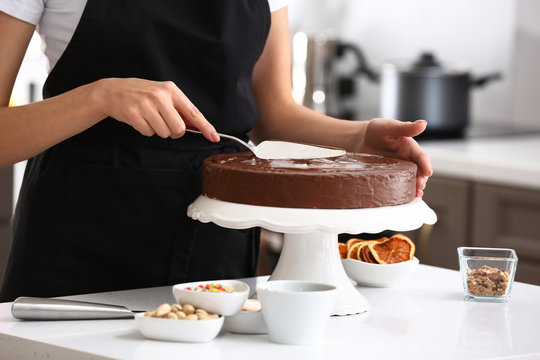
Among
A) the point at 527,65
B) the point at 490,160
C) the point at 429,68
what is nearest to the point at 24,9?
A: the point at 490,160

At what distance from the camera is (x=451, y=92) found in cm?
305

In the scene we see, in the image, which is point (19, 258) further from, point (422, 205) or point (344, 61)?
point (344, 61)

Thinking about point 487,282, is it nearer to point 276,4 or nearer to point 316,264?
point 316,264

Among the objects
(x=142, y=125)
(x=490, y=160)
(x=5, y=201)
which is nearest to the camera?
(x=142, y=125)

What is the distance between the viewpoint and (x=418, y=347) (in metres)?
1.08

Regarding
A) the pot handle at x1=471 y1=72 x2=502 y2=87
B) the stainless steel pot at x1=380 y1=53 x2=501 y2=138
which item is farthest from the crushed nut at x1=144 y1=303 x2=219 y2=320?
the pot handle at x1=471 y1=72 x2=502 y2=87

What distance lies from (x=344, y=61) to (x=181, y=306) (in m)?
2.81

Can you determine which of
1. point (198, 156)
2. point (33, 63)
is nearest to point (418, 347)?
point (198, 156)

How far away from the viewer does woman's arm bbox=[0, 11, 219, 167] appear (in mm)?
1160

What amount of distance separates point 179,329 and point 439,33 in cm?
260

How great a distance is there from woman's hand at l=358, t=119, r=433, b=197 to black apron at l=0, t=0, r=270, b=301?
0.22 metres

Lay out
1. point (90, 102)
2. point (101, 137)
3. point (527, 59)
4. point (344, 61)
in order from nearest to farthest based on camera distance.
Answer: point (90, 102), point (101, 137), point (527, 59), point (344, 61)

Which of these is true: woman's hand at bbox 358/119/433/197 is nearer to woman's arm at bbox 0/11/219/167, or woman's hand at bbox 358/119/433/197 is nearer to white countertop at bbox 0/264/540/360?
white countertop at bbox 0/264/540/360

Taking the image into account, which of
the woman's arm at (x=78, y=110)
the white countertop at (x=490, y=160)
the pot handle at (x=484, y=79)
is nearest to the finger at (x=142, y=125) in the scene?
the woman's arm at (x=78, y=110)
